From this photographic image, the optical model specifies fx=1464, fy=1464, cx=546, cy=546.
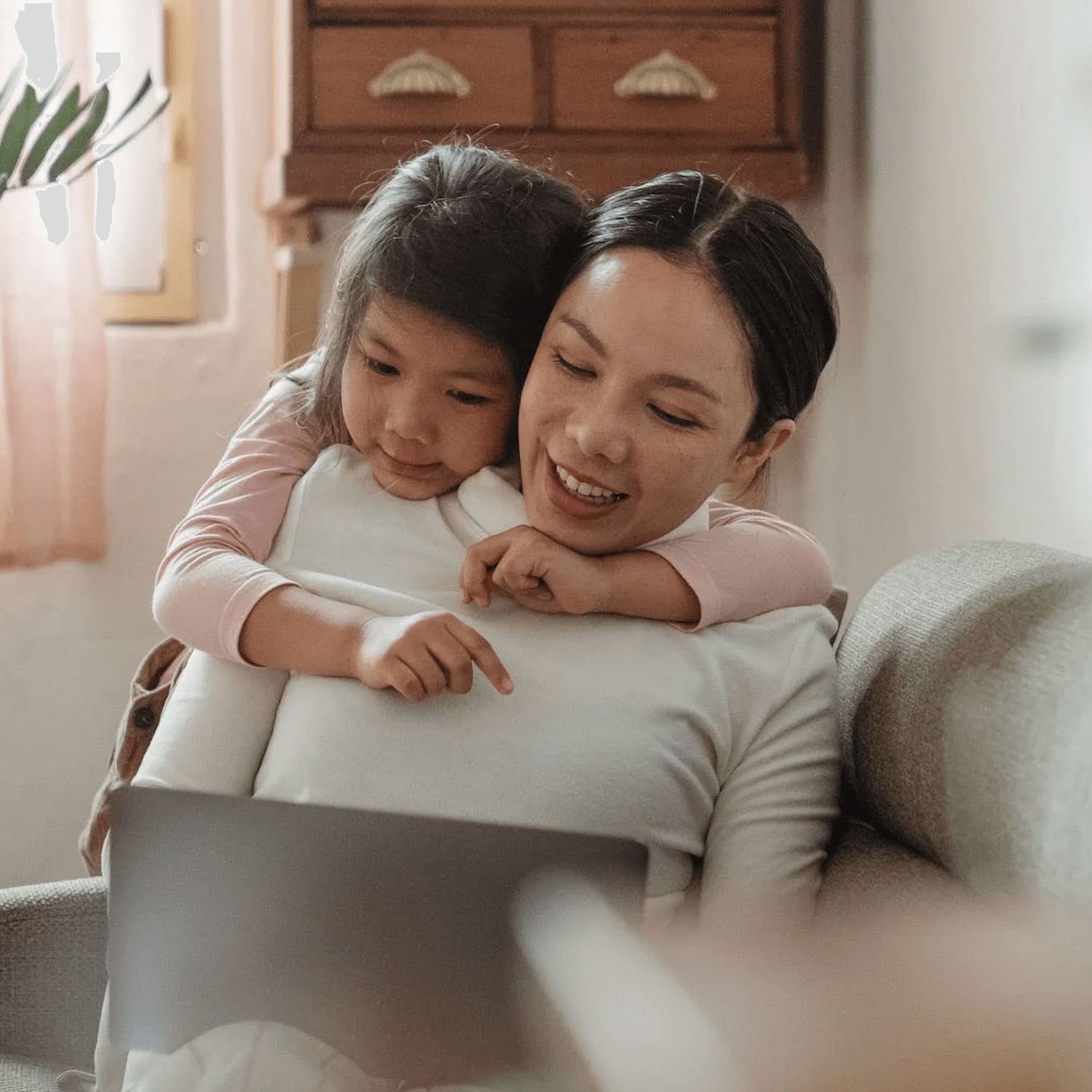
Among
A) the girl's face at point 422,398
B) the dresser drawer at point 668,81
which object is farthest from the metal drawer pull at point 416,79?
the girl's face at point 422,398

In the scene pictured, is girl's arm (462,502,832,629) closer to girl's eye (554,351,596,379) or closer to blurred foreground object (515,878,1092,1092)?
girl's eye (554,351,596,379)

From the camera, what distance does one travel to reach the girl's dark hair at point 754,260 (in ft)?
3.05

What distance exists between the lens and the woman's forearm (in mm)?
889

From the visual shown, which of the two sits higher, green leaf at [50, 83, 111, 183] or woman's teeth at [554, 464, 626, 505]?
green leaf at [50, 83, 111, 183]

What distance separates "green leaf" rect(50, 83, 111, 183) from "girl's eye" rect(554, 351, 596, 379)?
0.71m

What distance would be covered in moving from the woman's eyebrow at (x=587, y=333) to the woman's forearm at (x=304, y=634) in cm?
22

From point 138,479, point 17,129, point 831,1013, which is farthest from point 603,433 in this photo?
point 138,479

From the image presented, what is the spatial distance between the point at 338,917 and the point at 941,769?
37cm

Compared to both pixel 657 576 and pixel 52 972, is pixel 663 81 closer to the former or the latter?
pixel 657 576

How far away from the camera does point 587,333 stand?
918 millimetres

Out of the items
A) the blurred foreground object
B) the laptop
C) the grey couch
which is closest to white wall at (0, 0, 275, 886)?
the grey couch

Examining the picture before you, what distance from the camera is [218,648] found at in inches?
36.8

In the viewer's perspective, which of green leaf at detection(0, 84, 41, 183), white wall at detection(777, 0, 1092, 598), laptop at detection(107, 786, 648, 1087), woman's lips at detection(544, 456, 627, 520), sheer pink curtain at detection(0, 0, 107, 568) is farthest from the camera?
sheer pink curtain at detection(0, 0, 107, 568)

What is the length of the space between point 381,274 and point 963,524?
96 centimetres
